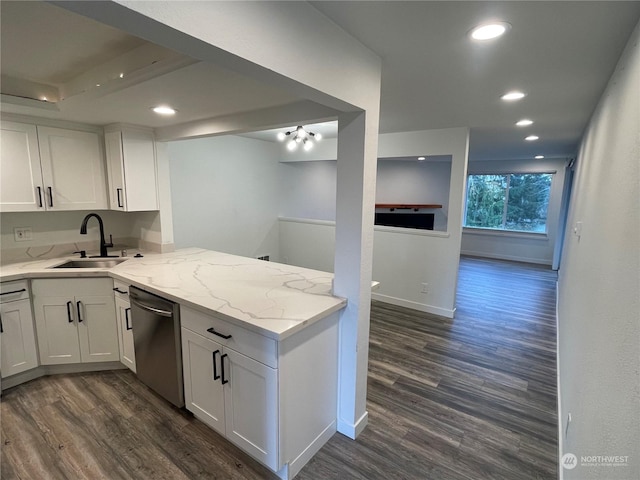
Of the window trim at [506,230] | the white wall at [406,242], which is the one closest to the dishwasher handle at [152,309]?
the white wall at [406,242]

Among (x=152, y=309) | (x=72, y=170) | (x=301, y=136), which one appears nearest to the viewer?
(x=152, y=309)

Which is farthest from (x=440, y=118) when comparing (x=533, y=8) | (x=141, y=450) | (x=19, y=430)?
(x=19, y=430)

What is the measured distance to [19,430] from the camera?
205cm

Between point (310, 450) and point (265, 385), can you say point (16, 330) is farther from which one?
point (310, 450)

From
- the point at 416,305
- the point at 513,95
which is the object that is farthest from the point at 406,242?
the point at 513,95

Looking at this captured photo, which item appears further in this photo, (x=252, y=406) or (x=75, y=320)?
(x=75, y=320)

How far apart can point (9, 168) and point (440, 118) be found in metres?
3.78

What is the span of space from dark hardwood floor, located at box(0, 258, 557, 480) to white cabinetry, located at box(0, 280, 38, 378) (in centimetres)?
21

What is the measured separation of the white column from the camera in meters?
1.81

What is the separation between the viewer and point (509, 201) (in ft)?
25.3

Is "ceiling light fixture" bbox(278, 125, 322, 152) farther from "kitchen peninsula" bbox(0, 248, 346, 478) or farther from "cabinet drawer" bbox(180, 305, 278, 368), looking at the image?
"cabinet drawer" bbox(180, 305, 278, 368)

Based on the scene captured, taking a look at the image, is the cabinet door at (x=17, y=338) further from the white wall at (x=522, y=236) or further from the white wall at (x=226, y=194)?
the white wall at (x=522, y=236)

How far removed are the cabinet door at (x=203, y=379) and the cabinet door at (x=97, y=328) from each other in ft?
3.28

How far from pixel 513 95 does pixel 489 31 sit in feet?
3.89
